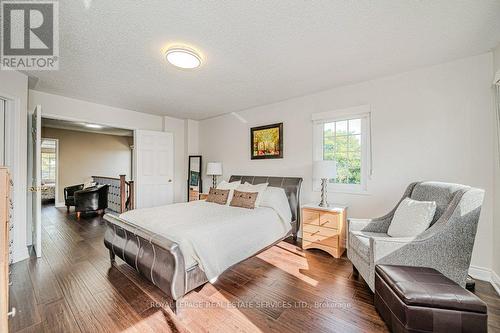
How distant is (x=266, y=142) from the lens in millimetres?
4133

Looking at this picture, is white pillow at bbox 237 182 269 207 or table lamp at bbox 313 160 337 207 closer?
table lamp at bbox 313 160 337 207

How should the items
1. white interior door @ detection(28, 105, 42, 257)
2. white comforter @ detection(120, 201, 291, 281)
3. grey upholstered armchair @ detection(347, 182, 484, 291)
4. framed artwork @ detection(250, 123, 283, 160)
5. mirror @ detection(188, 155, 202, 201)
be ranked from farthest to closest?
mirror @ detection(188, 155, 202, 201) < framed artwork @ detection(250, 123, 283, 160) < white interior door @ detection(28, 105, 42, 257) < white comforter @ detection(120, 201, 291, 281) < grey upholstered armchair @ detection(347, 182, 484, 291)

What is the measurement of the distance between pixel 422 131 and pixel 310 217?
185 centimetres

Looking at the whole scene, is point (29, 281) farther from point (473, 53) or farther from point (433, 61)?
point (473, 53)

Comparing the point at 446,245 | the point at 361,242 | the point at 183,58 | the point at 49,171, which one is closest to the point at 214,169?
the point at 183,58

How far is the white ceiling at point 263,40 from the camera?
167cm

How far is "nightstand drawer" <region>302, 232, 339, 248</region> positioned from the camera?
2.85 m

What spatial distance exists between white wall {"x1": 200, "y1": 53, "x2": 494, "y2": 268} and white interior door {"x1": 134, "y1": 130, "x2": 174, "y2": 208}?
10.5 feet

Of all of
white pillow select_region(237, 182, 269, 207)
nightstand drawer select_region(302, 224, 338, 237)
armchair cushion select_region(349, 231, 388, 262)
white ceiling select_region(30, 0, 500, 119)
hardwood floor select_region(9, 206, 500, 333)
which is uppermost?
white ceiling select_region(30, 0, 500, 119)

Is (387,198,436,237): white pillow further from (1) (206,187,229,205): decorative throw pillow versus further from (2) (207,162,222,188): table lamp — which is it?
(2) (207,162,222,188): table lamp

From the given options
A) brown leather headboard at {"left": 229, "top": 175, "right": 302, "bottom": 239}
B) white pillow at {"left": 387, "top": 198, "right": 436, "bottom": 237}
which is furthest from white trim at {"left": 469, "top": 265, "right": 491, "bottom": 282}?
brown leather headboard at {"left": 229, "top": 175, "right": 302, "bottom": 239}

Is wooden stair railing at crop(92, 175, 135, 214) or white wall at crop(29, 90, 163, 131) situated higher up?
white wall at crop(29, 90, 163, 131)

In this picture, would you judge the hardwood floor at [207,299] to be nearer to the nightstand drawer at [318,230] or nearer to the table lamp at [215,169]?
the nightstand drawer at [318,230]

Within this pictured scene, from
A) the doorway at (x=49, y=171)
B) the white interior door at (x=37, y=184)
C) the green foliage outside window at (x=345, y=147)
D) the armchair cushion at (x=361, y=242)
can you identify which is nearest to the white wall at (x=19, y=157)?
the white interior door at (x=37, y=184)
